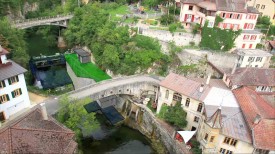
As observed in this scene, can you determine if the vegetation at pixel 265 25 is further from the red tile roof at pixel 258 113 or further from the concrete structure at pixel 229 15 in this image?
the red tile roof at pixel 258 113

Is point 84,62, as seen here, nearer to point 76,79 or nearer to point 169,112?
point 76,79

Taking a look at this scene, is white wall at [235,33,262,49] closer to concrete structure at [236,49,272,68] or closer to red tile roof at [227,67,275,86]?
concrete structure at [236,49,272,68]

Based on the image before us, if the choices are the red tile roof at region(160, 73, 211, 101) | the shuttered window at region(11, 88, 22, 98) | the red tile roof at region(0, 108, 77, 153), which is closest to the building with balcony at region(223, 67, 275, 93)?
the red tile roof at region(160, 73, 211, 101)

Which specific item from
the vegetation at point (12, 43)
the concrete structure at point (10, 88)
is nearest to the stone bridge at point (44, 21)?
the vegetation at point (12, 43)

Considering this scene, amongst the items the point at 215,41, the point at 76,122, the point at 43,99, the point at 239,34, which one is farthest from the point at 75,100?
the point at 239,34

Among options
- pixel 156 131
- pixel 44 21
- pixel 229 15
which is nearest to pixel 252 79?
pixel 229 15

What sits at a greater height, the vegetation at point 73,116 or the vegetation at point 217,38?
the vegetation at point 217,38

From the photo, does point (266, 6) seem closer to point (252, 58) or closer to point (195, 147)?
point (252, 58)

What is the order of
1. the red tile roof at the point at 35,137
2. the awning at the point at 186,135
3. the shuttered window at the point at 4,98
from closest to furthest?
the red tile roof at the point at 35,137, the shuttered window at the point at 4,98, the awning at the point at 186,135
